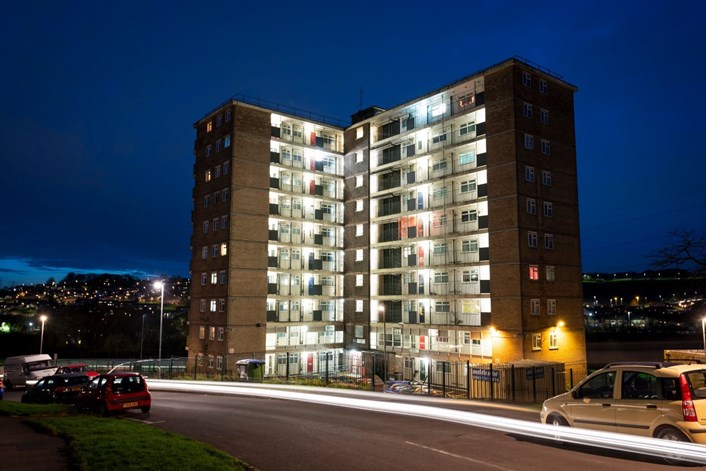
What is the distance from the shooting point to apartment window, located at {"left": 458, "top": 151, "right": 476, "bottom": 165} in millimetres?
41906

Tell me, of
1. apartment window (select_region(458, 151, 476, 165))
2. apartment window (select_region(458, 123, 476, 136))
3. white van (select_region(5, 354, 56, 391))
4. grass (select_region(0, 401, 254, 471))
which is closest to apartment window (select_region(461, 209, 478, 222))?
Answer: apartment window (select_region(458, 151, 476, 165))

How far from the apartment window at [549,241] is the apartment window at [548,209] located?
1515 mm

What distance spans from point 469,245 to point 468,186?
188 inches

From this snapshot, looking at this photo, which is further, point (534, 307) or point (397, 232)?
point (397, 232)

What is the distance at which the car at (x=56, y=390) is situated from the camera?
2297cm

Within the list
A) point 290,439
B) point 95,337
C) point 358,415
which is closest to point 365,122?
point 358,415

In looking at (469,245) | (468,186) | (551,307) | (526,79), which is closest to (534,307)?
(551,307)

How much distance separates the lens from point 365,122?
5097cm

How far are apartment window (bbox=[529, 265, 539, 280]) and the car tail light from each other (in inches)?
1097

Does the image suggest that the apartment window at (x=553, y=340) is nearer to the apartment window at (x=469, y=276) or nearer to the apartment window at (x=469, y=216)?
the apartment window at (x=469, y=276)

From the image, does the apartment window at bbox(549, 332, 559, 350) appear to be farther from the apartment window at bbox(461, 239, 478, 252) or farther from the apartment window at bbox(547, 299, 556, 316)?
the apartment window at bbox(461, 239, 478, 252)

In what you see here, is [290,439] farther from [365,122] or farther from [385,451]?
[365,122]

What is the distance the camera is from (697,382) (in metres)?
10.4

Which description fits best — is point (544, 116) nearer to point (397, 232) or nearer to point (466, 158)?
point (466, 158)
